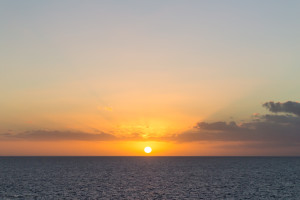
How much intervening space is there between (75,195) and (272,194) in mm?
43049

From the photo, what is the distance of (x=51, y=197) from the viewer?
64.7 metres

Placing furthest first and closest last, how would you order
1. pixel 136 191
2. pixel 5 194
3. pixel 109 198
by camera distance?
pixel 136 191, pixel 5 194, pixel 109 198

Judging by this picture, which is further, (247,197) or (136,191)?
(136,191)

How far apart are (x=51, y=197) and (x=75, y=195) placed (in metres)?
4.88

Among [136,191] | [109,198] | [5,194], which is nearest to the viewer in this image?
[109,198]

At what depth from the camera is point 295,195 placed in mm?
68938

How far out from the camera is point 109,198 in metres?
63.4

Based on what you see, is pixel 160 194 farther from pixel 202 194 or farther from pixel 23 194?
pixel 23 194

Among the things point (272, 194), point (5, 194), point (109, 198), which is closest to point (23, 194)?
point (5, 194)

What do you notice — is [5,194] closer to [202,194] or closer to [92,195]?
[92,195]

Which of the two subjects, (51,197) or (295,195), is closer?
(51,197)

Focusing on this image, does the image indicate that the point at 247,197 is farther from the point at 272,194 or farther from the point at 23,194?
the point at 23,194

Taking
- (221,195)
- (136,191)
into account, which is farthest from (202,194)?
(136,191)

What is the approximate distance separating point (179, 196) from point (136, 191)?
38.5 feet
